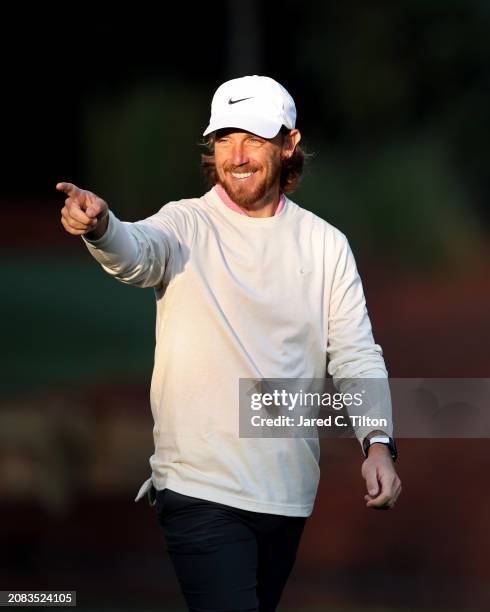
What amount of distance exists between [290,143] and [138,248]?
32.0 inches

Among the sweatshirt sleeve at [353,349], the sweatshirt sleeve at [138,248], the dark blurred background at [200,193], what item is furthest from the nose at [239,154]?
the dark blurred background at [200,193]

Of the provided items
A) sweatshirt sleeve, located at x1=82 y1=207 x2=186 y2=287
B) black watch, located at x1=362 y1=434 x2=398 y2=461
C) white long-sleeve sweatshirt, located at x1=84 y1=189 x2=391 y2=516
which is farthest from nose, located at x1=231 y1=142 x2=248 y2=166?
black watch, located at x1=362 y1=434 x2=398 y2=461

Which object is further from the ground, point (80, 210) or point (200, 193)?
point (200, 193)

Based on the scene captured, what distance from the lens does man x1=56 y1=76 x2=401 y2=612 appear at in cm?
371

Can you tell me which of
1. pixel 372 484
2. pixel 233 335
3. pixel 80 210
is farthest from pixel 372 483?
pixel 80 210

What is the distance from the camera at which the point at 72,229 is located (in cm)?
340

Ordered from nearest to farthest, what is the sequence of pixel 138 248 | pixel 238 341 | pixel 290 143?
pixel 138 248
pixel 238 341
pixel 290 143

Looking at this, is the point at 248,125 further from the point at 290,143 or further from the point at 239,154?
the point at 290,143

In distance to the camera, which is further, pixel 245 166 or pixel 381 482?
pixel 245 166

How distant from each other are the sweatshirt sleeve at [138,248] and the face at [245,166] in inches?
8.7

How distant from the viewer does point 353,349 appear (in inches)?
158

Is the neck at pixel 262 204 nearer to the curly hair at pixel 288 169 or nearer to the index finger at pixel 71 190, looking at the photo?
the curly hair at pixel 288 169

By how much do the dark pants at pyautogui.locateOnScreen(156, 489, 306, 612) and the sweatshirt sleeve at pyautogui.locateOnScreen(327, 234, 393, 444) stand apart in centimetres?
43

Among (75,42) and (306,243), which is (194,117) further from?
(306,243)
